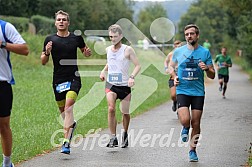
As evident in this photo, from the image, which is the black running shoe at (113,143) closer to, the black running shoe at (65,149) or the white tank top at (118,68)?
the white tank top at (118,68)

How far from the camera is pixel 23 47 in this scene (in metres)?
7.42

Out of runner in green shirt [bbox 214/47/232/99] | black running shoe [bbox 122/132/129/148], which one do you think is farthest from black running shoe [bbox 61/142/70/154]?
runner in green shirt [bbox 214/47/232/99]

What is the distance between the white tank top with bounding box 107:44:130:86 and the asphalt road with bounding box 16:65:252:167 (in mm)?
1153

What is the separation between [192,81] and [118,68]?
1.74m

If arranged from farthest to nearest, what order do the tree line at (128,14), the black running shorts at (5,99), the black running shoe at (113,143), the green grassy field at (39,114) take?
the tree line at (128,14)
the green grassy field at (39,114)
the black running shoe at (113,143)
the black running shorts at (5,99)

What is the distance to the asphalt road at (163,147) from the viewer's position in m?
9.20

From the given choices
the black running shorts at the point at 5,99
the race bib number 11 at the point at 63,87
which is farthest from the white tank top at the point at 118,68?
the black running shorts at the point at 5,99

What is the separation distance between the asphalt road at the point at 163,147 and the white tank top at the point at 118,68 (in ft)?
3.78

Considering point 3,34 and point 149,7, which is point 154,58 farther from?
point 149,7

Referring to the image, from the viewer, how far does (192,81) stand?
9383 mm

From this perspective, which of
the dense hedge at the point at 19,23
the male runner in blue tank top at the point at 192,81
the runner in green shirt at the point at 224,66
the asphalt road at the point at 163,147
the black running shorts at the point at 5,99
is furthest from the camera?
the dense hedge at the point at 19,23

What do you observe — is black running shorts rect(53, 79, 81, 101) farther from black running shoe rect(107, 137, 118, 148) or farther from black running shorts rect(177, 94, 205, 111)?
black running shorts rect(177, 94, 205, 111)

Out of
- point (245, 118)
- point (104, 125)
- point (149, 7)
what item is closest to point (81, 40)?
point (104, 125)

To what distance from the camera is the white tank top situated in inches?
421
